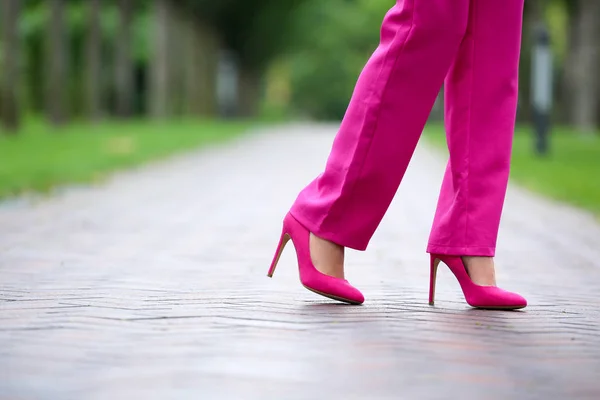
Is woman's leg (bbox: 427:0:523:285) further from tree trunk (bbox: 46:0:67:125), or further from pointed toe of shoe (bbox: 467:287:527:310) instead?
tree trunk (bbox: 46:0:67:125)

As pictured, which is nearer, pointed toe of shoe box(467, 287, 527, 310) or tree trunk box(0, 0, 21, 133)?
pointed toe of shoe box(467, 287, 527, 310)

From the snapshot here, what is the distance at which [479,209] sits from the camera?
3484mm

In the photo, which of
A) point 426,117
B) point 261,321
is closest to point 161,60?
point 426,117

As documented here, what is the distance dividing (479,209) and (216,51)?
4149cm

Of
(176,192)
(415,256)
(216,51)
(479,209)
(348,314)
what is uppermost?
(479,209)

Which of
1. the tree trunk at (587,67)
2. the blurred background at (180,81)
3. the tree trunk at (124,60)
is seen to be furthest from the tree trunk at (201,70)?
the tree trunk at (587,67)

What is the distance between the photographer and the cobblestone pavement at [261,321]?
2.54 m

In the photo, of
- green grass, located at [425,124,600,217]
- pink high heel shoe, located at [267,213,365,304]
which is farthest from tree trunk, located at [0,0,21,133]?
pink high heel shoe, located at [267,213,365,304]

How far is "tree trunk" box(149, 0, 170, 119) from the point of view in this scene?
3238 cm

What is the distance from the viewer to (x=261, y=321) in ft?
10.8

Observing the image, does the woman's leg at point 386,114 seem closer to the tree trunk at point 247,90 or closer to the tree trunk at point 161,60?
the tree trunk at point 161,60

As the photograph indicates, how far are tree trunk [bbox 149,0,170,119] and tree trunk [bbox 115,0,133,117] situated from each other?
71.4 inches

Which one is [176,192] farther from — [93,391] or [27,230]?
[93,391]

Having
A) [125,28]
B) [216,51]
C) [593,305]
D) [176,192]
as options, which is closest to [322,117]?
[216,51]
